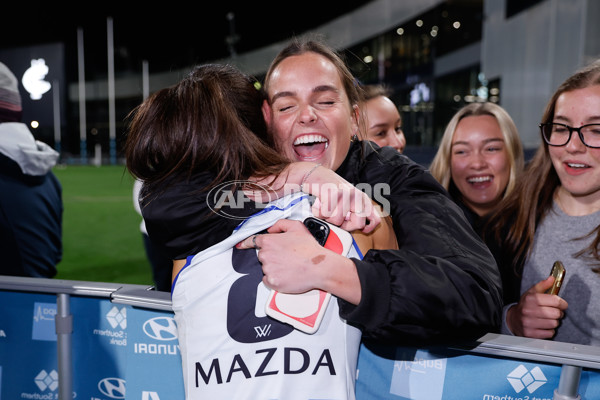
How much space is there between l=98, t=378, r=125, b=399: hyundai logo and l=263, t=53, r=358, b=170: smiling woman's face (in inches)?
44.7

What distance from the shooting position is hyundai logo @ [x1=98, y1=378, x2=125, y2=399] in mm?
1899

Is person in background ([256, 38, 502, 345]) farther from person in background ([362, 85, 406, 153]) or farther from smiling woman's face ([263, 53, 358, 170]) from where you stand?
person in background ([362, 85, 406, 153])

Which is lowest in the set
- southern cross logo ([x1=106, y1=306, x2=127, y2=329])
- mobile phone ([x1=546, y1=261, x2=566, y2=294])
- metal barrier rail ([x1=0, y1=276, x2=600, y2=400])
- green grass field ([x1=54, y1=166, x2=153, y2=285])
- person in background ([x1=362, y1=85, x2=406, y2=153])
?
green grass field ([x1=54, y1=166, x2=153, y2=285])

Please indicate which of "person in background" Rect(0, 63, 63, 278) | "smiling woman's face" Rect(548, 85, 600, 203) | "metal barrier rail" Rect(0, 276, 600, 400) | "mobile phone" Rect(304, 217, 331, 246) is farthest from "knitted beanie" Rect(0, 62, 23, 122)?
"smiling woman's face" Rect(548, 85, 600, 203)

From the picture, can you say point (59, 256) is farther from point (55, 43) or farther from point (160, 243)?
point (55, 43)

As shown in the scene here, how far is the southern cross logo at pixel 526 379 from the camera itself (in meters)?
1.34

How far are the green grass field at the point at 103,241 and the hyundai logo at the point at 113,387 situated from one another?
1.30m

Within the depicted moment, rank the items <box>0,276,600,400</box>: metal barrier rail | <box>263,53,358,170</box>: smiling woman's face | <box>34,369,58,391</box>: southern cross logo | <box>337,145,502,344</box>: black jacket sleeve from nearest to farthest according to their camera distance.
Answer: <box>337,145,502,344</box>: black jacket sleeve, <box>0,276,600,400</box>: metal barrier rail, <box>263,53,358,170</box>: smiling woman's face, <box>34,369,58,391</box>: southern cross logo

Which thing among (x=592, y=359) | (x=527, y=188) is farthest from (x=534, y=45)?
(x=592, y=359)

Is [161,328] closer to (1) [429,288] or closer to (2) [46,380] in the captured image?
(2) [46,380]

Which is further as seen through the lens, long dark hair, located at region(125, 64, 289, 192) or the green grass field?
the green grass field

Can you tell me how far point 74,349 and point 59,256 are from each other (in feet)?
4.27

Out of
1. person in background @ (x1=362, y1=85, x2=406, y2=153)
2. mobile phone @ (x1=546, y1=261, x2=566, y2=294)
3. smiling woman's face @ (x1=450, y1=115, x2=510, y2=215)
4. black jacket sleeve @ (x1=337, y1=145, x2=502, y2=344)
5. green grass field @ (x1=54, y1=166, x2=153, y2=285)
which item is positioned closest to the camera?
black jacket sleeve @ (x1=337, y1=145, x2=502, y2=344)

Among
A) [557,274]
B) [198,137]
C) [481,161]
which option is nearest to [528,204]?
[557,274]
